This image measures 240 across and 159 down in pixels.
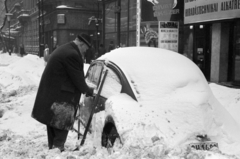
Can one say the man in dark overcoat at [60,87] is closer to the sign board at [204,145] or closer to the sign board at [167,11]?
the sign board at [204,145]

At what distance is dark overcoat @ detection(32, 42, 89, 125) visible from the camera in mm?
4375

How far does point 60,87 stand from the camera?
4.42 metres

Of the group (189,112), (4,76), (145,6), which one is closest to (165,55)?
(189,112)

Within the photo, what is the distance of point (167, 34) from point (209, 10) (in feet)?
9.32

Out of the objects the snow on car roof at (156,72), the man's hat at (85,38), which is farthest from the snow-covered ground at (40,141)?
the man's hat at (85,38)

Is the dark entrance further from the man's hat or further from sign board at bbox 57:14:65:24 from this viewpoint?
sign board at bbox 57:14:65:24

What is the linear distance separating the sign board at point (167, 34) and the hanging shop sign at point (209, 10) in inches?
82.0

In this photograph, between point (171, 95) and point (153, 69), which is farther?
point (153, 69)

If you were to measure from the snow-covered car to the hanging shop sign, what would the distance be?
7.51m

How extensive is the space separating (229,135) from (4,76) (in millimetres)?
12204

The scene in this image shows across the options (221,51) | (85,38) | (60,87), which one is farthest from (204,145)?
(221,51)

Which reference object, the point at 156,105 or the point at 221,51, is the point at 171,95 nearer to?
the point at 156,105

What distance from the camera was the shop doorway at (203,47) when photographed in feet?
47.2

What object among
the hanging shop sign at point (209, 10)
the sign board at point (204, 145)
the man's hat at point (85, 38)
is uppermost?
the hanging shop sign at point (209, 10)
